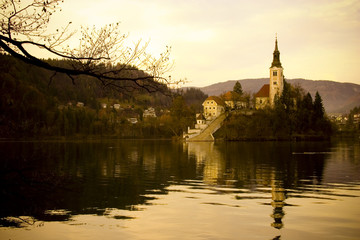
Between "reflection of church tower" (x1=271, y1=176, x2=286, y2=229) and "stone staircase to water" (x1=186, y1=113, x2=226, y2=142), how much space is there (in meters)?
87.2

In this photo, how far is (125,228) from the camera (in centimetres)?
1258

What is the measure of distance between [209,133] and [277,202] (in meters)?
97.0

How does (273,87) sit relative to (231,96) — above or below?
above

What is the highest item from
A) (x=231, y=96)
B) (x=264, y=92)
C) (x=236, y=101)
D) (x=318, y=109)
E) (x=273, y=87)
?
(x=273, y=87)

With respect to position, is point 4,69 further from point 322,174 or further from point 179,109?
point 179,109

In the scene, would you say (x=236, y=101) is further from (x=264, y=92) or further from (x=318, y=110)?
(x=318, y=110)

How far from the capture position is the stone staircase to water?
111 meters

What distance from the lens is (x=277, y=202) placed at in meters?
16.7

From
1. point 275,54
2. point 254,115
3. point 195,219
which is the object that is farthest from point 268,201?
point 275,54

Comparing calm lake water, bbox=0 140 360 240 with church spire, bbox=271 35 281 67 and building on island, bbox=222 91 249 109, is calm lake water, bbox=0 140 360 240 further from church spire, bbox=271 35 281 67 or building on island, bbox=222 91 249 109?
church spire, bbox=271 35 281 67

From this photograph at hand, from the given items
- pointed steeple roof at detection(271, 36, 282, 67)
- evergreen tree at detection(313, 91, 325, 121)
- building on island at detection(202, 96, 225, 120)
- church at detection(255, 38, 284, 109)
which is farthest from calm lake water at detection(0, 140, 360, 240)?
pointed steeple roof at detection(271, 36, 282, 67)

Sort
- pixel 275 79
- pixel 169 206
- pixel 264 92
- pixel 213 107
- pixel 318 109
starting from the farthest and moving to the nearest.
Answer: pixel 213 107, pixel 264 92, pixel 275 79, pixel 318 109, pixel 169 206

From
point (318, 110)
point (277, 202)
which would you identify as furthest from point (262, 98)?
point (277, 202)

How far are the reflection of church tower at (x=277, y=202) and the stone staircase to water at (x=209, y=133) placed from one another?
286ft
